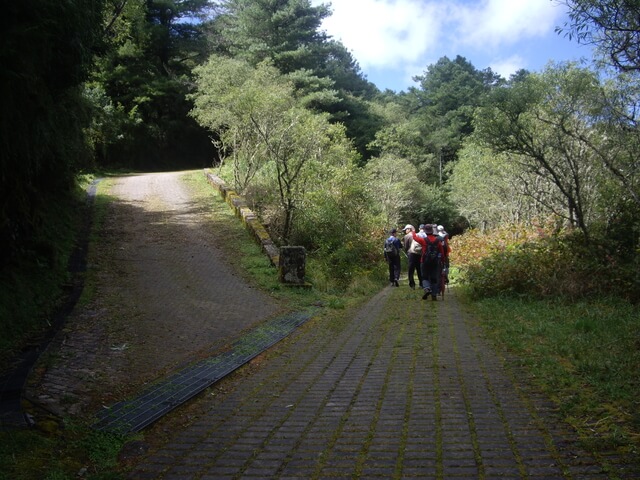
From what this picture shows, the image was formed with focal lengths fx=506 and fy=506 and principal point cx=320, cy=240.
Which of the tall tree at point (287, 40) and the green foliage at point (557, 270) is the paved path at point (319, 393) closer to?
the green foliage at point (557, 270)

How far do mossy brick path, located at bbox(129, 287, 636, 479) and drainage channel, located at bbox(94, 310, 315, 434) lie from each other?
29 centimetres

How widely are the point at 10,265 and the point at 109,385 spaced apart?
12.4 ft

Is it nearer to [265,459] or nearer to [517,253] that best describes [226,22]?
[517,253]

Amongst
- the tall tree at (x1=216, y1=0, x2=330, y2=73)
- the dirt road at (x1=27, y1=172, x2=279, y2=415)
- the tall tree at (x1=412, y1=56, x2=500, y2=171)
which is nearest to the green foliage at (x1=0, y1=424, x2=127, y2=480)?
the dirt road at (x1=27, y1=172, x2=279, y2=415)

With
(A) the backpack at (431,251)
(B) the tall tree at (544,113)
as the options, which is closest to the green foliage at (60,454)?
(A) the backpack at (431,251)

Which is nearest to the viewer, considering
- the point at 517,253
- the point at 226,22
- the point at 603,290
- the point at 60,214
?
the point at 603,290

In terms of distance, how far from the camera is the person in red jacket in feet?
34.5

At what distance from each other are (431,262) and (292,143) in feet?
21.3

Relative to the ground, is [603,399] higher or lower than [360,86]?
lower

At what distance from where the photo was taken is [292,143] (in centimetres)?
1510

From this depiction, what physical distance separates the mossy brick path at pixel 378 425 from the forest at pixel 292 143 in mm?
4418

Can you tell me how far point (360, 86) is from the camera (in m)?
55.0

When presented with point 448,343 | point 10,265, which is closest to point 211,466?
point 448,343

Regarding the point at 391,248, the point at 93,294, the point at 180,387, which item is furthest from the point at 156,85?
the point at 180,387
